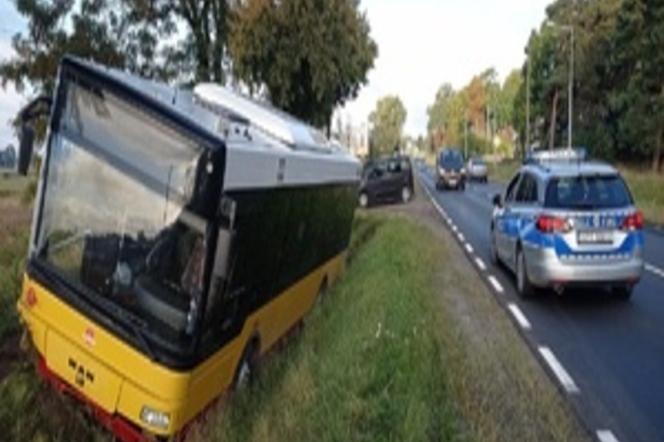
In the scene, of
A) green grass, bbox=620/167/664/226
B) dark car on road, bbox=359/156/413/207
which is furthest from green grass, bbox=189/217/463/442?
dark car on road, bbox=359/156/413/207

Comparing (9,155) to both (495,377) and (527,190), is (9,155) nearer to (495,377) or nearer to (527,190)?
(527,190)

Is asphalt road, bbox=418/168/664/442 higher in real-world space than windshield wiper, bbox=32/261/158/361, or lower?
lower

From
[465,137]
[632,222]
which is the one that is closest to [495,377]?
[632,222]

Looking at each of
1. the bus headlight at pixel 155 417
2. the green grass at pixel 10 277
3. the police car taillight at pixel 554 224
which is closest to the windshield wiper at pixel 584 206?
the police car taillight at pixel 554 224

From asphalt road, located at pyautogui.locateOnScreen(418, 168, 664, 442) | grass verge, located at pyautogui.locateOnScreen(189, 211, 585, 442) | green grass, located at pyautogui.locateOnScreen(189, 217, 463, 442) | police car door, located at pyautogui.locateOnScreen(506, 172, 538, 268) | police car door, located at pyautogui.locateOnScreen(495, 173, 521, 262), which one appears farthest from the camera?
police car door, located at pyautogui.locateOnScreen(495, 173, 521, 262)

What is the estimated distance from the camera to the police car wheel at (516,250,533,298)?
13.3 meters

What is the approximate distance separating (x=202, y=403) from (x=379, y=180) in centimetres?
3296

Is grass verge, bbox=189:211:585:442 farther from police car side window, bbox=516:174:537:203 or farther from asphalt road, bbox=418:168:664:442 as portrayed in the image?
police car side window, bbox=516:174:537:203

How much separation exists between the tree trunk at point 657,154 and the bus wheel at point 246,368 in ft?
148

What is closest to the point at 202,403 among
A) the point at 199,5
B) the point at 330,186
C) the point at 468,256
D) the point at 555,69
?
the point at 330,186

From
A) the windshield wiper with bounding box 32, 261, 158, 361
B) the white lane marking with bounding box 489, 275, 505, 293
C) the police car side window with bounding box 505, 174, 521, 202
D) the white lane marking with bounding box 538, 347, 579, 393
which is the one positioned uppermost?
the police car side window with bounding box 505, 174, 521, 202

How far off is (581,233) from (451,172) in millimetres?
41876

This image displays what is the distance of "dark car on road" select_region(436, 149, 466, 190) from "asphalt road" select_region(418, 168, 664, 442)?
3716cm

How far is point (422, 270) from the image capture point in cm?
1513
